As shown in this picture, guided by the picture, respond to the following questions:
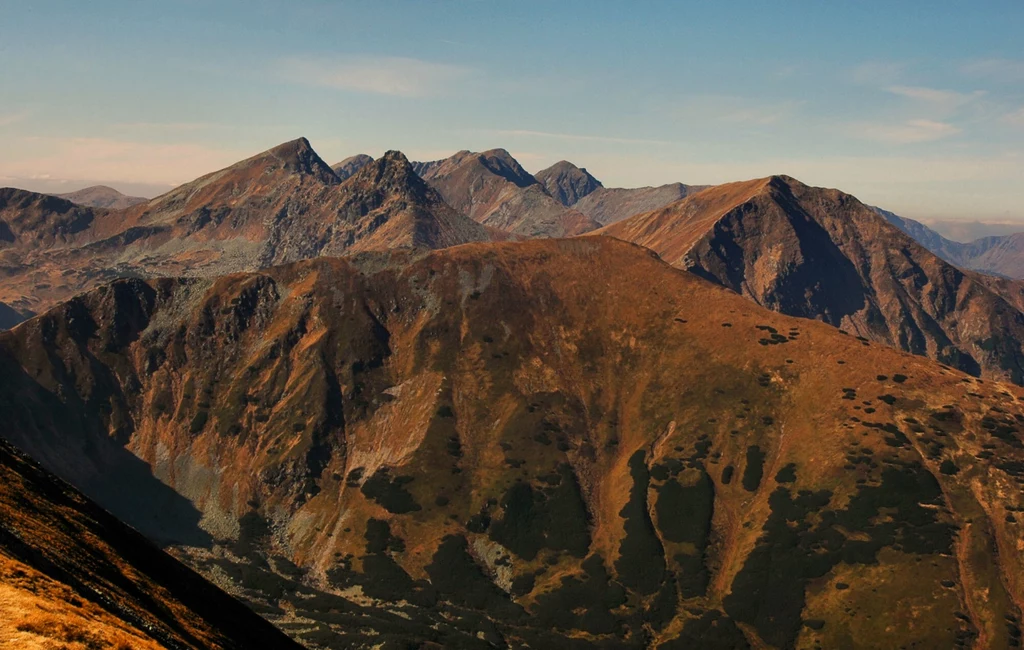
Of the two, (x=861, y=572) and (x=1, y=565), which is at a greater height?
(x=1, y=565)

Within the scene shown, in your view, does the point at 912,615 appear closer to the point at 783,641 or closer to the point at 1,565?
the point at 783,641

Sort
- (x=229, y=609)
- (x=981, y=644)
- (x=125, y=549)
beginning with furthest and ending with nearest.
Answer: (x=981, y=644), (x=229, y=609), (x=125, y=549)

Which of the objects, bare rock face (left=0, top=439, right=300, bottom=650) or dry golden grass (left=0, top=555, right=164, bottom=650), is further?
bare rock face (left=0, top=439, right=300, bottom=650)

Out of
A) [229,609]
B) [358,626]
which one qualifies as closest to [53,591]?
[229,609]

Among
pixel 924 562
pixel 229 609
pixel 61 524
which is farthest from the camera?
pixel 924 562

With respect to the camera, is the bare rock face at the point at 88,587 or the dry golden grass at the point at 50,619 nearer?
the dry golden grass at the point at 50,619

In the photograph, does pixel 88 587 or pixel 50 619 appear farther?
pixel 88 587

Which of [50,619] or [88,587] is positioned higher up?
[50,619]

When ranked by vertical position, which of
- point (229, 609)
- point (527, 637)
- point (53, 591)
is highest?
point (53, 591)
